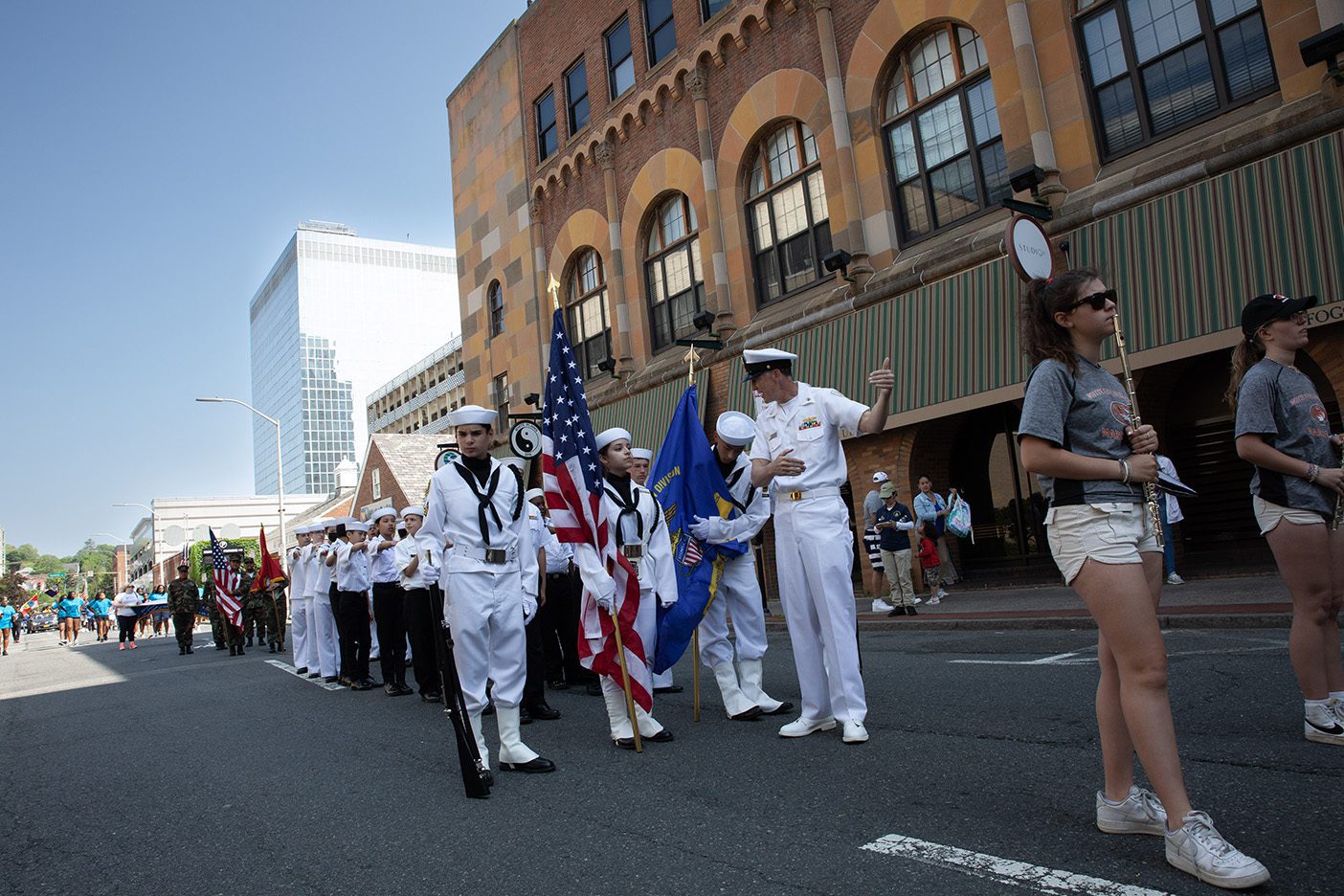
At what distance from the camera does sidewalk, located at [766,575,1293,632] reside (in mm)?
8680

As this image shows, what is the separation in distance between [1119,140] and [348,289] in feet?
510

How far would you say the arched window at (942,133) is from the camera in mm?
15227

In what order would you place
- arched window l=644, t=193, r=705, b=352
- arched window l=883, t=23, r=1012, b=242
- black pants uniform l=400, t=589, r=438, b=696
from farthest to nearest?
arched window l=644, t=193, r=705, b=352 → arched window l=883, t=23, r=1012, b=242 → black pants uniform l=400, t=589, r=438, b=696

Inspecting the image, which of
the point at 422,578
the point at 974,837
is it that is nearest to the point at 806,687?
the point at 974,837

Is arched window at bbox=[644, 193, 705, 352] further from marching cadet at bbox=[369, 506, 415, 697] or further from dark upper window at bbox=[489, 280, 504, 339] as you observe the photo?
marching cadet at bbox=[369, 506, 415, 697]

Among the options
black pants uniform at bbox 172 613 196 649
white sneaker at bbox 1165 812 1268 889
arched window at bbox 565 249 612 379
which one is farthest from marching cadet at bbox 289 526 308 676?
white sneaker at bbox 1165 812 1268 889

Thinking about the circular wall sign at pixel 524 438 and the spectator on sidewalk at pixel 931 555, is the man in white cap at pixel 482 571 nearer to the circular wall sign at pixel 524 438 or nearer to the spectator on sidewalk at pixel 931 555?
the spectator on sidewalk at pixel 931 555

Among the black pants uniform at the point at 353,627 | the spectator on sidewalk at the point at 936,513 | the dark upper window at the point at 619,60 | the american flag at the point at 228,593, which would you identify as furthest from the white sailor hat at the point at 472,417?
the dark upper window at the point at 619,60

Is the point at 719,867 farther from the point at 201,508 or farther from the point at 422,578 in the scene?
the point at 201,508

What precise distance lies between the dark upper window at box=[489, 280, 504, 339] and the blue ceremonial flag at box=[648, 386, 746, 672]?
22.2 m

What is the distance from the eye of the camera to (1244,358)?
481 centimetres

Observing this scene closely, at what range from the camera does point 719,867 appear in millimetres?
3469

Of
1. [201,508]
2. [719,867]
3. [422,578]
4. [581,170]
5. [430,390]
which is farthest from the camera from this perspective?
[201,508]

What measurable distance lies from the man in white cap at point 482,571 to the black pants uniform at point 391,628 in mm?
4917
